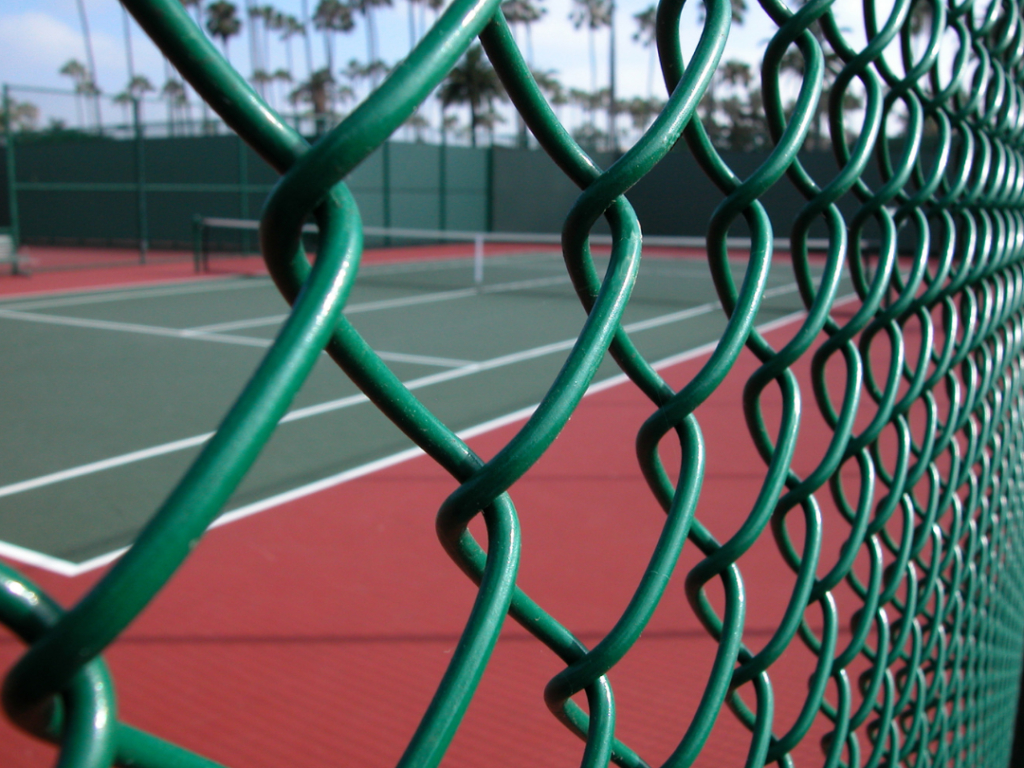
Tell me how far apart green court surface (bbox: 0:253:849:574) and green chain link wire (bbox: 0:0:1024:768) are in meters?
4.20

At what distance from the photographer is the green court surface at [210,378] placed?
5.67 m

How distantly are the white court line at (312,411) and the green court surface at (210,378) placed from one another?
0.7 inches

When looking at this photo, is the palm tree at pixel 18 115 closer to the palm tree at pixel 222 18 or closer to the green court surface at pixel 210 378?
the green court surface at pixel 210 378

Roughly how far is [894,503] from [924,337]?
28 centimetres

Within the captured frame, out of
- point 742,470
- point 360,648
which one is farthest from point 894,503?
point 742,470

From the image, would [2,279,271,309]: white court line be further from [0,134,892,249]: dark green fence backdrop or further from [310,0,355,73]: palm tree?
[310,0,355,73]: palm tree

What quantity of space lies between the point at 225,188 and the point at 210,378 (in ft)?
46.4

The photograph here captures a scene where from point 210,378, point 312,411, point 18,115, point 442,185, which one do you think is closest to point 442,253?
point 442,185

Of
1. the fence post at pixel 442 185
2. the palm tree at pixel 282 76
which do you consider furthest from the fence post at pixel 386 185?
the palm tree at pixel 282 76

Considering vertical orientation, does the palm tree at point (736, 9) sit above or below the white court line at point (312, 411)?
above

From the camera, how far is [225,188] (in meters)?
22.0

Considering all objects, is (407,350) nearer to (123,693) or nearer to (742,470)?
(742,470)

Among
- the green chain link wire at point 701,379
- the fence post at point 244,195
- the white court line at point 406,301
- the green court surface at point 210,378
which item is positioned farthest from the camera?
the fence post at point 244,195

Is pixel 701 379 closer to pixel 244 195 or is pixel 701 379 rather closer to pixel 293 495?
pixel 293 495
